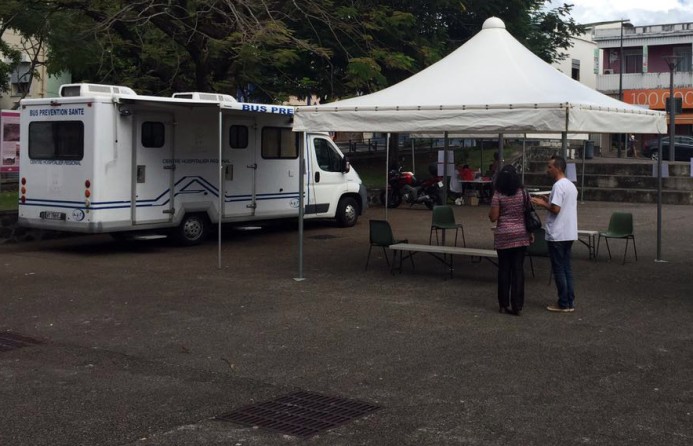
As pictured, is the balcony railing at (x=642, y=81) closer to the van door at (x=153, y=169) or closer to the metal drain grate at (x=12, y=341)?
the van door at (x=153, y=169)

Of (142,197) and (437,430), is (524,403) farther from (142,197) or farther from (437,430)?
(142,197)

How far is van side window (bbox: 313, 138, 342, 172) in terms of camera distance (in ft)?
60.4

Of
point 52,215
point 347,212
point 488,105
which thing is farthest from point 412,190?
point 488,105

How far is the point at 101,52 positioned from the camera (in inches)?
712

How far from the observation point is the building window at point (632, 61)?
5634 cm

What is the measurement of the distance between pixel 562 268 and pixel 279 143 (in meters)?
8.88

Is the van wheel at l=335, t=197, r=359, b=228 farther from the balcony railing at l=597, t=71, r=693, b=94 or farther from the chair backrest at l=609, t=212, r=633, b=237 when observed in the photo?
the balcony railing at l=597, t=71, r=693, b=94

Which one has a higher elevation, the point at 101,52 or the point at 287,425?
the point at 101,52

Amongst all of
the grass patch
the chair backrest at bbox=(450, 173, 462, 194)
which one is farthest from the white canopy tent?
the chair backrest at bbox=(450, 173, 462, 194)

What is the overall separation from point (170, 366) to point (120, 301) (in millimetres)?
3216

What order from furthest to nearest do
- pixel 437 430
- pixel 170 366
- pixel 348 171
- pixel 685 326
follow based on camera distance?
pixel 348 171 < pixel 685 326 < pixel 170 366 < pixel 437 430

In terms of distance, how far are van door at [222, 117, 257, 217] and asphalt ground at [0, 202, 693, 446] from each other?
2.57m

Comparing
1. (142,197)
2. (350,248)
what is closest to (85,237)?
(142,197)

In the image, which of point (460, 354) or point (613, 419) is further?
point (460, 354)
